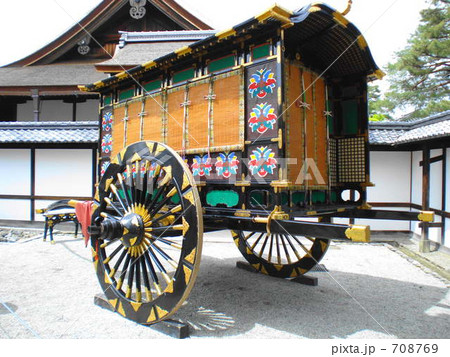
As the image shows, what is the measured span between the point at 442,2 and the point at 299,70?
16.0 meters

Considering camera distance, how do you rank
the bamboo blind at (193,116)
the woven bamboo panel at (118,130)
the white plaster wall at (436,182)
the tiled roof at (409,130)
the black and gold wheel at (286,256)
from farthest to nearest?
the white plaster wall at (436,182), the tiled roof at (409,130), the woven bamboo panel at (118,130), the black and gold wheel at (286,256), the bamboo blind at (193,116)

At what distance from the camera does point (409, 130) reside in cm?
953

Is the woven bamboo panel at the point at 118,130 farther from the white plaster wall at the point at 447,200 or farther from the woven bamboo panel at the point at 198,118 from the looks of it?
the white plaster wall at the point at 447,200

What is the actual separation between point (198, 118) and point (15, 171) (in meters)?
9.35

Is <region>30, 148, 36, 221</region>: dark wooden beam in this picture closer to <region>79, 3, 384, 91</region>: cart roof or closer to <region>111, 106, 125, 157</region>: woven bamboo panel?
<region>111, 106, 125, 157</region>: woven bamboo panel

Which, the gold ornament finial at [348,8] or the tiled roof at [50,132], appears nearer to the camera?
the gold ornament finial at [348,8]

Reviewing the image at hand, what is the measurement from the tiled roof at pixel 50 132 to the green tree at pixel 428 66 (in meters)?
14.0

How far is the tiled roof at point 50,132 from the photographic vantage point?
10.2 m

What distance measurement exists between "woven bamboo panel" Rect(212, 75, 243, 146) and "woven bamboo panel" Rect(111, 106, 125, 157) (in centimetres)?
189

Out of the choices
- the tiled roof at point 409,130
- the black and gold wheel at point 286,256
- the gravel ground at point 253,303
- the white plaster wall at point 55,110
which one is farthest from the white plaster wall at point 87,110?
the tiled roof at point 409,130

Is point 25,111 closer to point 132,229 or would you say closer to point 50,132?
point 50,132

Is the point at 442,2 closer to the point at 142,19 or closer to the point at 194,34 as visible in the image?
the point at 194,34

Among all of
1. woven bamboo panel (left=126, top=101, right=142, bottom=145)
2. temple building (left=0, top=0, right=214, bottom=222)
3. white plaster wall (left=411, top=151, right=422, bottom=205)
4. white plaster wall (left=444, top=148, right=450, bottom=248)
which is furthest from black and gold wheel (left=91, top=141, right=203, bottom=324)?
white plaster wall (left=411, top=151, right=422, bottom=205)

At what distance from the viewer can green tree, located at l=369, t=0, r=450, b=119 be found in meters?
14.9
